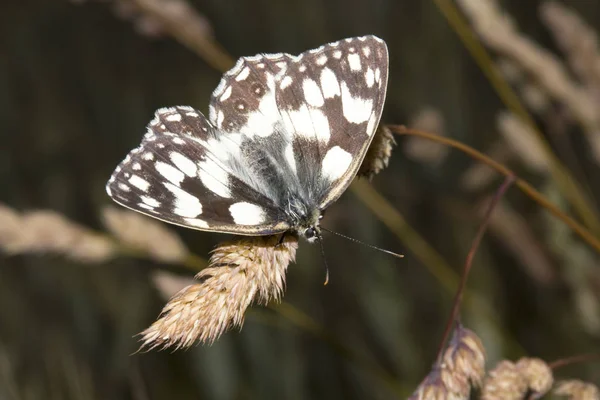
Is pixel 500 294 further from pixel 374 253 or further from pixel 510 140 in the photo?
pixel 510 140

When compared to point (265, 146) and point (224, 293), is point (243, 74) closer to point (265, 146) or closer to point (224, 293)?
point (265, 146)

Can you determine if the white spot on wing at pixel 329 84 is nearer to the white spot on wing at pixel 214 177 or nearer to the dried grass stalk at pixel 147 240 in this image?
the white spot on wing at pixel 214 177

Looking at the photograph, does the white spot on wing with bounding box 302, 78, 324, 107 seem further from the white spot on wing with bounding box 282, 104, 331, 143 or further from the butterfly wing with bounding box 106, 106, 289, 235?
the butterfly wing with bounding box 106, 106, 289, 235

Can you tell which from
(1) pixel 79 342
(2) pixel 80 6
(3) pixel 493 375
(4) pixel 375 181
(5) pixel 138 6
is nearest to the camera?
(3) pixel 493 375

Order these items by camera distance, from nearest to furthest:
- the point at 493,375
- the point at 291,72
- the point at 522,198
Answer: the point at 493,375
the point at 291,72
the point at 522,198

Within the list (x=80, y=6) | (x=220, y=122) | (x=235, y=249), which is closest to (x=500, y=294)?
(x=220, y=122)

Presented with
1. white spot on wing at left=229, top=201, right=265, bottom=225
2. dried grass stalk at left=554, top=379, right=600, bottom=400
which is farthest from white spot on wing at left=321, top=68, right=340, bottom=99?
dried grass stalk at left=554, top=379, right=600, bottom=400

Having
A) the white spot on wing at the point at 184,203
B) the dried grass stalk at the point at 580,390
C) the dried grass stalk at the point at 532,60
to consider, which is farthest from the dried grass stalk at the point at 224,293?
the dried grass stalk at the point at 532,60
